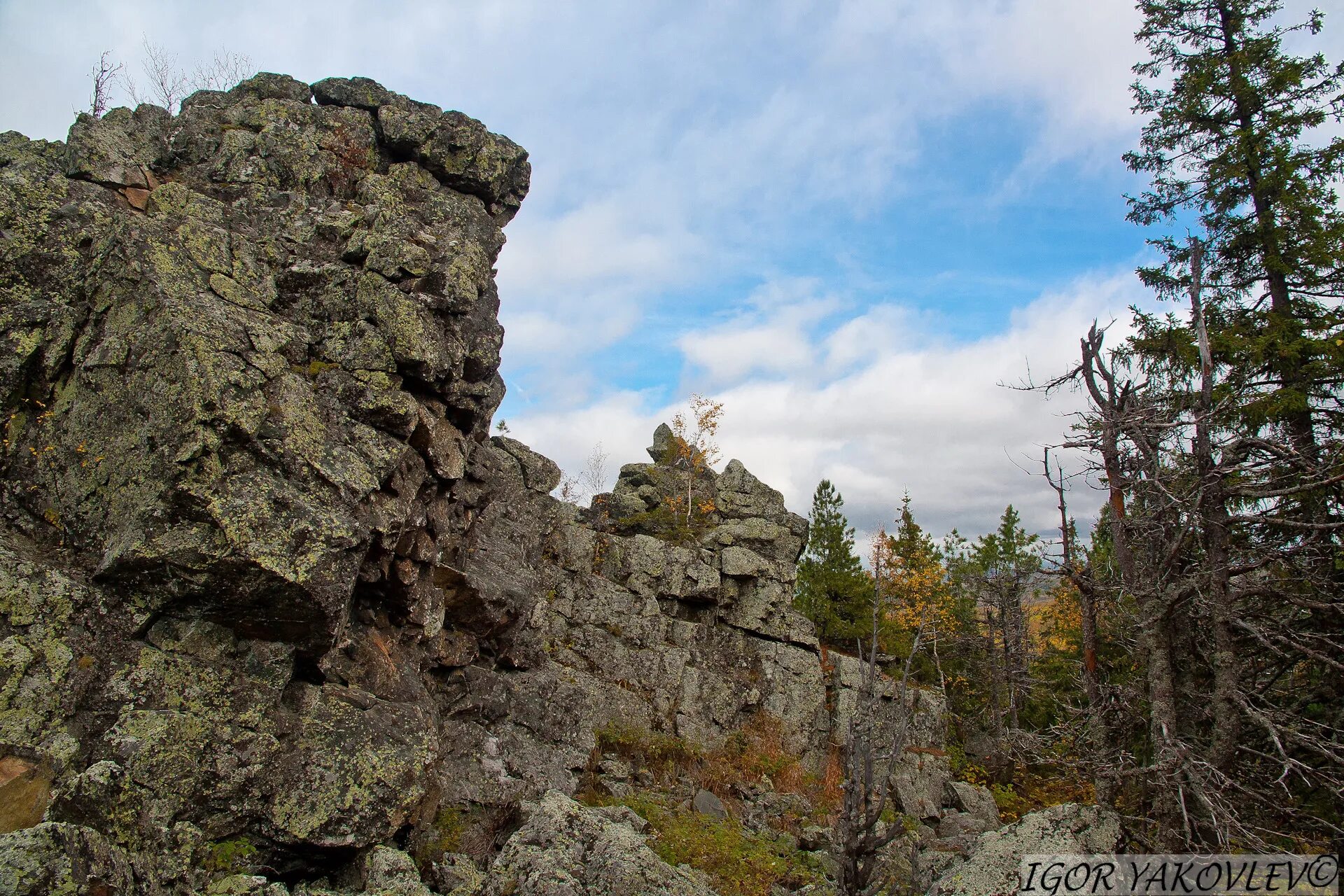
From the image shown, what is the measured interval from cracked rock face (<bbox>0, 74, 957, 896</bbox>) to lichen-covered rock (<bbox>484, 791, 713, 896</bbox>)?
0.05 meters

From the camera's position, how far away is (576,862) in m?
8.31

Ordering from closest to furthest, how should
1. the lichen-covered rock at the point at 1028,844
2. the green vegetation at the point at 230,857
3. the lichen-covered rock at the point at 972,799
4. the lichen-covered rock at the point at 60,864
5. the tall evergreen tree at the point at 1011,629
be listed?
the lichen-covered rock at the point at 60,864, the green vegetation at the point at 230,857, the lichen-covered rock at the point at 1028,844, the lichen-covered rock at the point at 972,799, the tall evergreen tree at the point at 1011,629

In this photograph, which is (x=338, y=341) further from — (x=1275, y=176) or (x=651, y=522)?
(x=651, y=522)

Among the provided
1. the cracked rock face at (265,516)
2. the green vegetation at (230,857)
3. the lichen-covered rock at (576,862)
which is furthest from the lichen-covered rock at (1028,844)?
the green vegetation at (230,857)

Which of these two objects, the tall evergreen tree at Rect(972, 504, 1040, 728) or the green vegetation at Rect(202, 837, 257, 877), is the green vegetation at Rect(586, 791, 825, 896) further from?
the tall evergreen tree at Rect(972, 504, 1040, 728)

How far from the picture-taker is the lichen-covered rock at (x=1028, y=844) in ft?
28.0

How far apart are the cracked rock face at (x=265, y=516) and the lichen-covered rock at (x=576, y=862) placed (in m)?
0.05

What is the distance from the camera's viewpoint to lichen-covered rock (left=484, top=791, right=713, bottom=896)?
312 inches

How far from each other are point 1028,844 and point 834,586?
2131cm

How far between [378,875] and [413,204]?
1226 cm

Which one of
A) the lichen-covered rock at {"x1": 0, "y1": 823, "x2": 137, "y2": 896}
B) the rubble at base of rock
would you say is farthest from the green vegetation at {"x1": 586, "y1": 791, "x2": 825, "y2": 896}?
the lichen-covered rock at {"x1": 0, "y1": 823, "x2": 137, "y2": 896}

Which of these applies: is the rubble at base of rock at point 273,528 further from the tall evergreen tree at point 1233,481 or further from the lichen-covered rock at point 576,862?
the tall evergreen tree at point 1233,481

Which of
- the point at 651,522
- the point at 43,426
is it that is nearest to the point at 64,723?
the point at 43,426

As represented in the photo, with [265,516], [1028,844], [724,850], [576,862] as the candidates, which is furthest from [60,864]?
[724,850]
